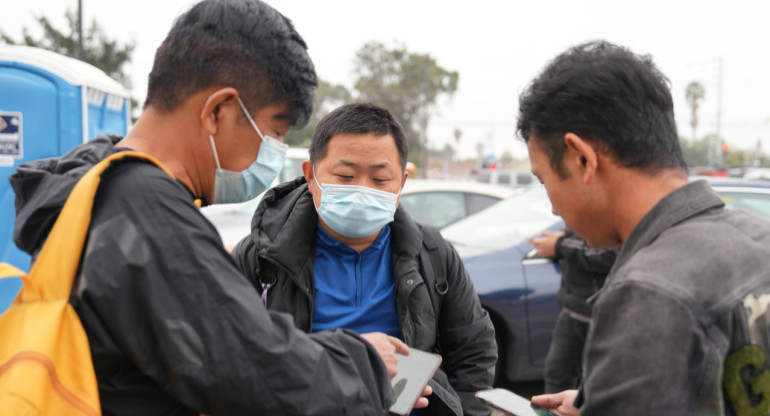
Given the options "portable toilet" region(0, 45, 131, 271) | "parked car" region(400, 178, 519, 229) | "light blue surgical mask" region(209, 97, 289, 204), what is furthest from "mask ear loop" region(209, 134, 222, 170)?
"parked car" region(400, 178, 519, 229)

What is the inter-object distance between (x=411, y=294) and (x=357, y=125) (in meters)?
0.71

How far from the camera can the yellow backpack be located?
1130 mm

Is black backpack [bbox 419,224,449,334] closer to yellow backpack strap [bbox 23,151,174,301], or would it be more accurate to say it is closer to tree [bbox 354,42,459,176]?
yellow backpack strap [bbox 23,151,174,301]

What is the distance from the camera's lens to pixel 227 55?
1.42 meters

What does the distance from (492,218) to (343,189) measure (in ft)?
10.6

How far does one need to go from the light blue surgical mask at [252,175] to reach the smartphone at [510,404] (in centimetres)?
91

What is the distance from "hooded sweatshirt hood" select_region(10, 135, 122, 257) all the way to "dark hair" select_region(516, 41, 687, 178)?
1.02 metres

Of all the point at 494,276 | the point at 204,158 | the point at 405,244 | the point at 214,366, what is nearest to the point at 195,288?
the point at 214,366

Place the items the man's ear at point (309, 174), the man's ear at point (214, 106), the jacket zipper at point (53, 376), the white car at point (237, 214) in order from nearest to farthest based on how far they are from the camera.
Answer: the jacket zipper at point (53, 376), the man's ear at point (214, 106), the man's ear at point (309, 174), the white car at point (237, 214)

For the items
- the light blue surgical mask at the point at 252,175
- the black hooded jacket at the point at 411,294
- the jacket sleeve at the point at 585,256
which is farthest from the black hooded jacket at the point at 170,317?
the jacket sleeve at the point at 585,256

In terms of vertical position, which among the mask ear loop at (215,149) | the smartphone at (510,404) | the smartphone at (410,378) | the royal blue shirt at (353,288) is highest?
the mask ear loop at (215,149)

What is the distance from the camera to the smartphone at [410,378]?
5.34 feet

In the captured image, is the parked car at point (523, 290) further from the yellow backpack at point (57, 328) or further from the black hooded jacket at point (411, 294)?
the yellow backpack at point (57, 328)

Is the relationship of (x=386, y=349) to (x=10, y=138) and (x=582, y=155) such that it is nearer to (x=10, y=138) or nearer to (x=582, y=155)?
(x=582, y=155)
